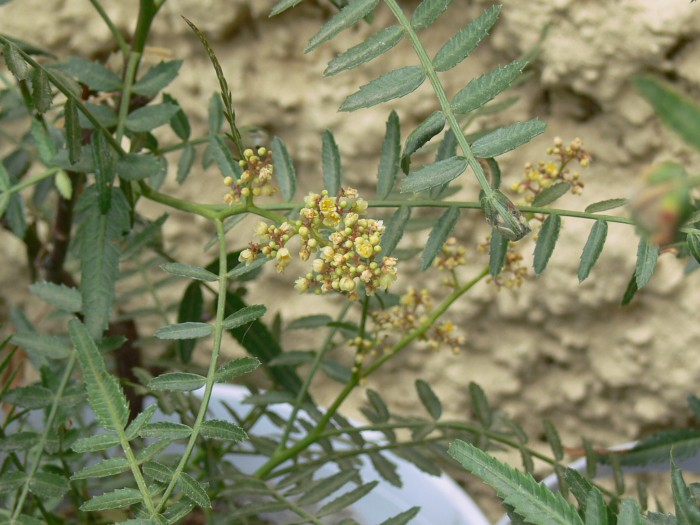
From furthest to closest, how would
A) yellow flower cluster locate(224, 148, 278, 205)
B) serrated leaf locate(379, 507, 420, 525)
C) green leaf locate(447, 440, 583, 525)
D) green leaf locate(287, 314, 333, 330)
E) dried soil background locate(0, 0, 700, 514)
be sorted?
1. dried soil background locate(0, 0, 700, 514)
2. green leaf locate(287, 314, 333, 330)
3. serrated leaf locate(379, 507, 420, 525)
4. yellow flower cluster locate(224, 148, 278, 205)
5. green leaf locate(447, 440, 583, 525)

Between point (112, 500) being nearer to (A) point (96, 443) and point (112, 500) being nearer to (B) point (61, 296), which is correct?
(A) point (96, 443)

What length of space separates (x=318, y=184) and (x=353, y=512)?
1.29 feet

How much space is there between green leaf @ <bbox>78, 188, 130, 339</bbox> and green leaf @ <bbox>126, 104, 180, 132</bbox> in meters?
0.05

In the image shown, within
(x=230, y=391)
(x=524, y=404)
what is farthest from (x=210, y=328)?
(x=524, y=404)

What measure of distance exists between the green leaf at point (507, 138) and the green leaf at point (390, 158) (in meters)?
0.11

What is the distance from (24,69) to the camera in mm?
429

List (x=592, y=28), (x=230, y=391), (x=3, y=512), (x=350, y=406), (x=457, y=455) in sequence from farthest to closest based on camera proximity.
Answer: (x=350, y=406), (x=230, y=391), (x=592, y=28), (x=3, y=512), (x=457, y=455)

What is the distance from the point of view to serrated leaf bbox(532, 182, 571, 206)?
0.51m

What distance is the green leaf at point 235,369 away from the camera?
0.40 meters

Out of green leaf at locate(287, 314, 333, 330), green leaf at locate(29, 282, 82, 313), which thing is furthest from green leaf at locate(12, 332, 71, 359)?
green leaf at locate(287, 314, 333, 330)

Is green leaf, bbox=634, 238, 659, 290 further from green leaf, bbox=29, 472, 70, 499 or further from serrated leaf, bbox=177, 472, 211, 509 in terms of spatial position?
green leaf, bbox=29, 472, 70, 499

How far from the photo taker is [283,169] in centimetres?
53

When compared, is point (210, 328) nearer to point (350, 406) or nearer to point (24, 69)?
point (24, 69)

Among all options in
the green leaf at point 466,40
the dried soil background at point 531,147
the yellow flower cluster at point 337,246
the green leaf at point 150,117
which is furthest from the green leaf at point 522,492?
the dried soil background at point 531,147
